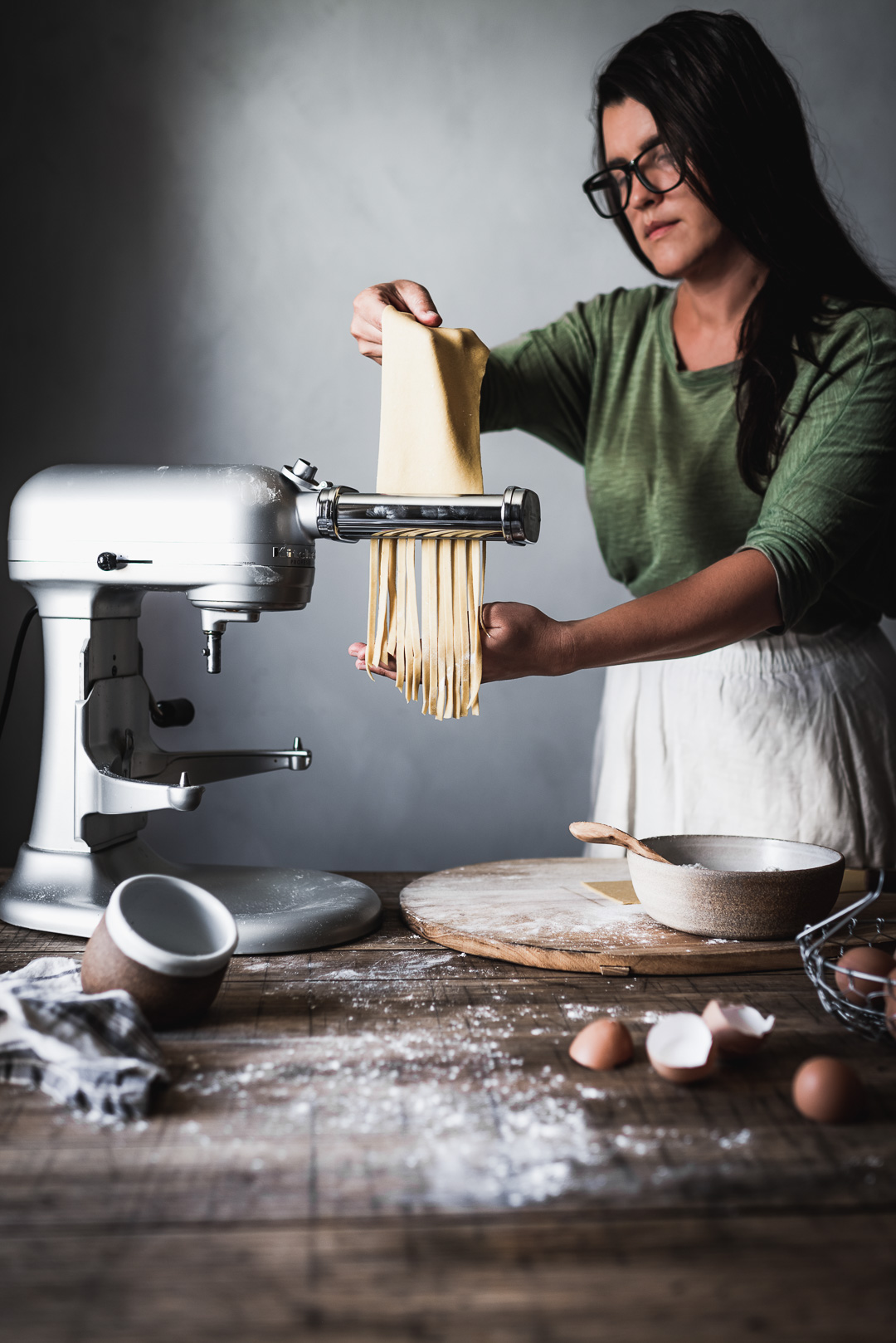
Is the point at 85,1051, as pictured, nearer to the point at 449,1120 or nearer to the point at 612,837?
the point at 449,1120

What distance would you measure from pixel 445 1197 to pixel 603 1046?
0.63ft

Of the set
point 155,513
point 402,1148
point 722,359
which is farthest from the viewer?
point 722,359

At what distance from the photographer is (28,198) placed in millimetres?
2307

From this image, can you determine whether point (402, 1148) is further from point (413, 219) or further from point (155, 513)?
point (413, 219)

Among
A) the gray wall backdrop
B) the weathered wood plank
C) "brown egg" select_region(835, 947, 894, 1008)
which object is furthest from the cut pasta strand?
the gray wall backdrop

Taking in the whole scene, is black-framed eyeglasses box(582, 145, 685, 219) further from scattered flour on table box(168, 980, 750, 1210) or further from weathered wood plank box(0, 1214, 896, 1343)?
weathered wood plank box(0, 1214, 896, 1343)

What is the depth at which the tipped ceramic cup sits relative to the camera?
77 cm

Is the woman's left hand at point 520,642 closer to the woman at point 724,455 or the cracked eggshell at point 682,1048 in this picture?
the woman at point 724,455

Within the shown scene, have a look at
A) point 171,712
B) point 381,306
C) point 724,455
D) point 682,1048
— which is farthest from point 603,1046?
point 724,455

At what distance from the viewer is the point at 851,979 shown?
83cm

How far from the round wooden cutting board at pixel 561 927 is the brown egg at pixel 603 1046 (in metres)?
0.18

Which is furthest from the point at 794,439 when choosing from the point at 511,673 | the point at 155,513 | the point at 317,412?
the point at 317,412

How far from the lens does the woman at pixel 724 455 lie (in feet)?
3.79

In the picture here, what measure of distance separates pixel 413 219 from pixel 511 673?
170cm
